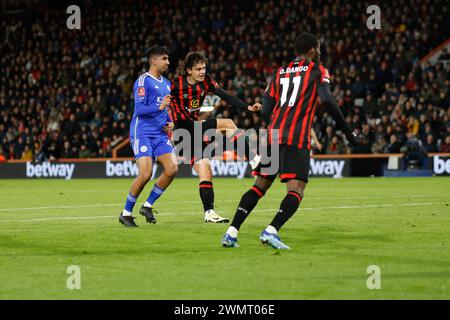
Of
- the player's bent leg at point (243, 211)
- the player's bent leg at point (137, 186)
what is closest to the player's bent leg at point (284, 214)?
the player's bent leg at point (243, 211)

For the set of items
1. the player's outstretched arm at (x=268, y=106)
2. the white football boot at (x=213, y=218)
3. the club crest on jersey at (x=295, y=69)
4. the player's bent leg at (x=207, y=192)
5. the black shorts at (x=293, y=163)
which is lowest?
the white football boot at (x=213, y=218)

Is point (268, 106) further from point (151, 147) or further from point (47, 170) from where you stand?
point (47, 170)

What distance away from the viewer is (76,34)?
1687 inches

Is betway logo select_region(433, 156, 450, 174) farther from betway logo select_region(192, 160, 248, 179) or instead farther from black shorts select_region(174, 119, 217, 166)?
black shorts select_region(174, 119, 217, 166)

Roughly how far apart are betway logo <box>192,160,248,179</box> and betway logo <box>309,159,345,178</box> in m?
2.41

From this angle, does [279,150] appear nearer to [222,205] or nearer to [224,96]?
[224,96]

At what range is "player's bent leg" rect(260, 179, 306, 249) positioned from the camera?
9500 millimetres

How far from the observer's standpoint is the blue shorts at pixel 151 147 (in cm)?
1275

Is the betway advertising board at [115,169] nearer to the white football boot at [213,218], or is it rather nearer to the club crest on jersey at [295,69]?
the white football boot at [213,218]

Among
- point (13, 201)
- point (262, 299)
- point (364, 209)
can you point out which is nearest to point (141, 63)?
point (13, 201)

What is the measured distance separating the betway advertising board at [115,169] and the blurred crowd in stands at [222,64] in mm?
612

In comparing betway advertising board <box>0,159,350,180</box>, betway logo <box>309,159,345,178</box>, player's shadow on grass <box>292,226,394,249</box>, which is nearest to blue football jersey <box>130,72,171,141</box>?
player's shadow on grass <box>292,226,394,249</box>

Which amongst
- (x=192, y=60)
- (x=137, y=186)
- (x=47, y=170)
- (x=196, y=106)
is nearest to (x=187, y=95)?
(x=196, y=106)

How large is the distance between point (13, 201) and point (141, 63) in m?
20.6
